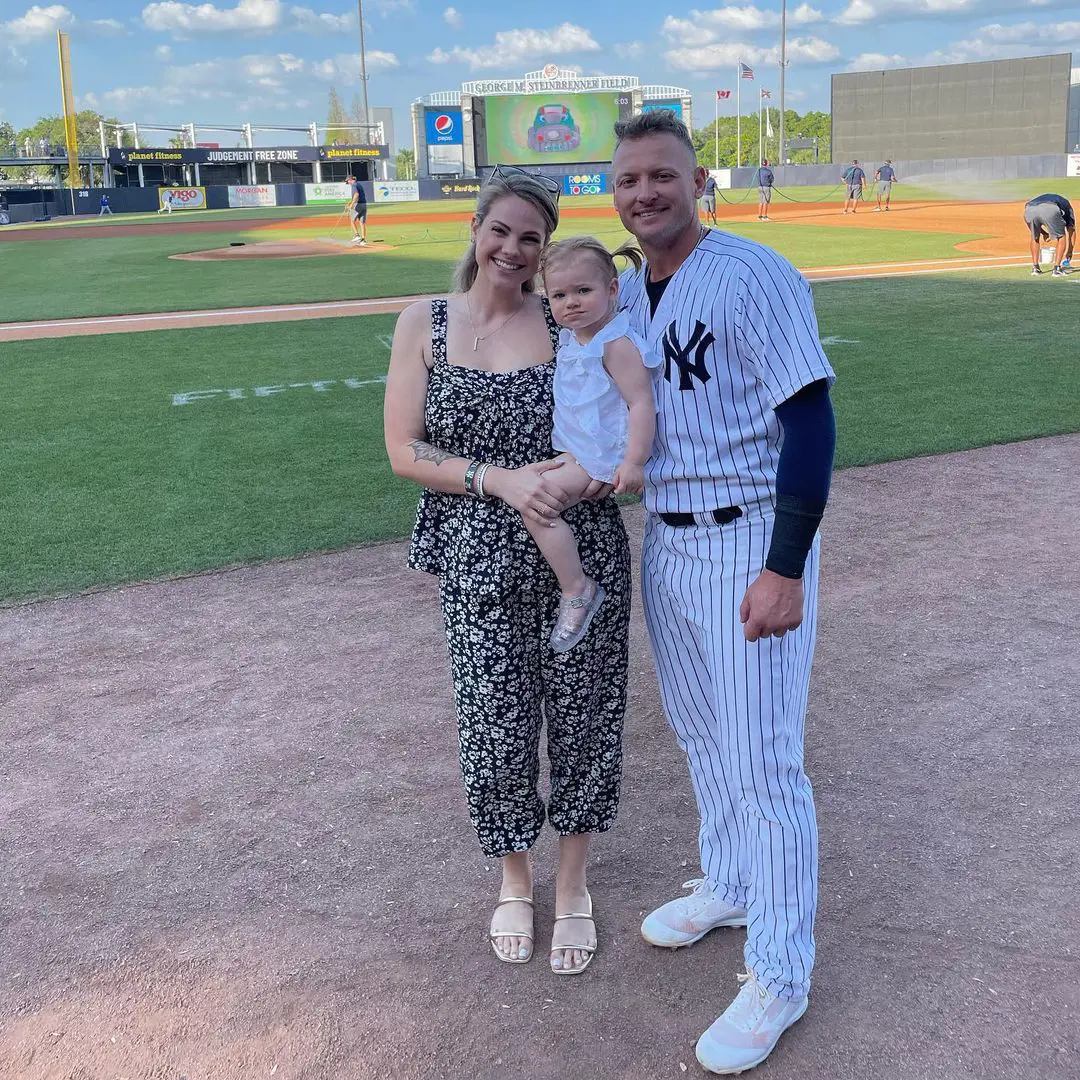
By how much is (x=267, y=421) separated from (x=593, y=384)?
7.67m

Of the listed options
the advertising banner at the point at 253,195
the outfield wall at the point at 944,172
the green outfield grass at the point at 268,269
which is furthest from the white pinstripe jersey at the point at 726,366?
the advertising banner at the point at 253,195

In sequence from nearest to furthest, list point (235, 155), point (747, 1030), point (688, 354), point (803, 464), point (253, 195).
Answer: point (803, 464) < point (688, 354) < point (747, 1030) < point (253, 195) < point (235, 155)

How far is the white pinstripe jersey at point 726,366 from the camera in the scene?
238 cm

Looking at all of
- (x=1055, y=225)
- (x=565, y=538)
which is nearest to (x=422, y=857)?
(x=565, y=538)

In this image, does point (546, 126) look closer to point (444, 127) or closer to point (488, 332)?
point (444, 127)

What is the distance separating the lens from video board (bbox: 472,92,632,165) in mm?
62125

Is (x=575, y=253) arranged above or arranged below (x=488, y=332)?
above

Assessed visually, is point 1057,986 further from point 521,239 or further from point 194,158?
point 194,158

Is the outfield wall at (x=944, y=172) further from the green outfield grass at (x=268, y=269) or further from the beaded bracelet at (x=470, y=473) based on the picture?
the beaded bracelet at (x=470, y=473)

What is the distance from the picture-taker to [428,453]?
2.79 metres

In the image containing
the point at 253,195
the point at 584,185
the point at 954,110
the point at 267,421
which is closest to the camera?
the point at 267,421

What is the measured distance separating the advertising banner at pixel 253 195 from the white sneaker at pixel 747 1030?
68.4 metres

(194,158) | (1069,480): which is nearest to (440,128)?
(194,158)

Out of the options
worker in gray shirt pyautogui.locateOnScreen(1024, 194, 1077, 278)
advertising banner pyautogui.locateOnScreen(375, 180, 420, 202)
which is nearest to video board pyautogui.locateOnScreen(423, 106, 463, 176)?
advertising banner pyautogui.locateOnScreen(375, 180, 420, 202)
